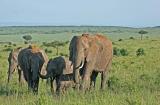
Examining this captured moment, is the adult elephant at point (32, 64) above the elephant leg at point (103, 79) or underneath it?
above

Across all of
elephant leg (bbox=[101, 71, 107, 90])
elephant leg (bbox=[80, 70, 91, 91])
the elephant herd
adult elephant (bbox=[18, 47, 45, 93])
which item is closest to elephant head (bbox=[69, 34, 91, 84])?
the elephant herd


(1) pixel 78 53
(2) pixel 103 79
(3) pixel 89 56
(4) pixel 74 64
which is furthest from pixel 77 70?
Answer: (2) pixel 103 79

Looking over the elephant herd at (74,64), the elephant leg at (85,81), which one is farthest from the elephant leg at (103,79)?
the elephant leg at (85,81)

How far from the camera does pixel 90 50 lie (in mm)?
A: 12812

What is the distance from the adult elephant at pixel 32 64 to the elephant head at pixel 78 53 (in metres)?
1.42

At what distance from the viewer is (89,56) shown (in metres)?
12.7

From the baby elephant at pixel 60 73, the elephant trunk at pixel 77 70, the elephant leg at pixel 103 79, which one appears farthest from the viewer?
the elephant leg at pixel 103 79

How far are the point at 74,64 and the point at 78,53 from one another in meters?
0.32

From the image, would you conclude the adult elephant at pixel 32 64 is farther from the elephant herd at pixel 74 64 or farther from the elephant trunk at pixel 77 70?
the elephant trunk at pixel 77 70

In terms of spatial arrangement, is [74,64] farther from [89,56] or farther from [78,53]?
[89,56]

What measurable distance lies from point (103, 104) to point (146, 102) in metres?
0.80

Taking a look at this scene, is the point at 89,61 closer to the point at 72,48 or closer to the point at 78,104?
the point at 72,48

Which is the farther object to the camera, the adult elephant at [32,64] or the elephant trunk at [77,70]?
the adult elephant at [32,64]

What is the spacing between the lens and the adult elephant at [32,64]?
13.2 m
